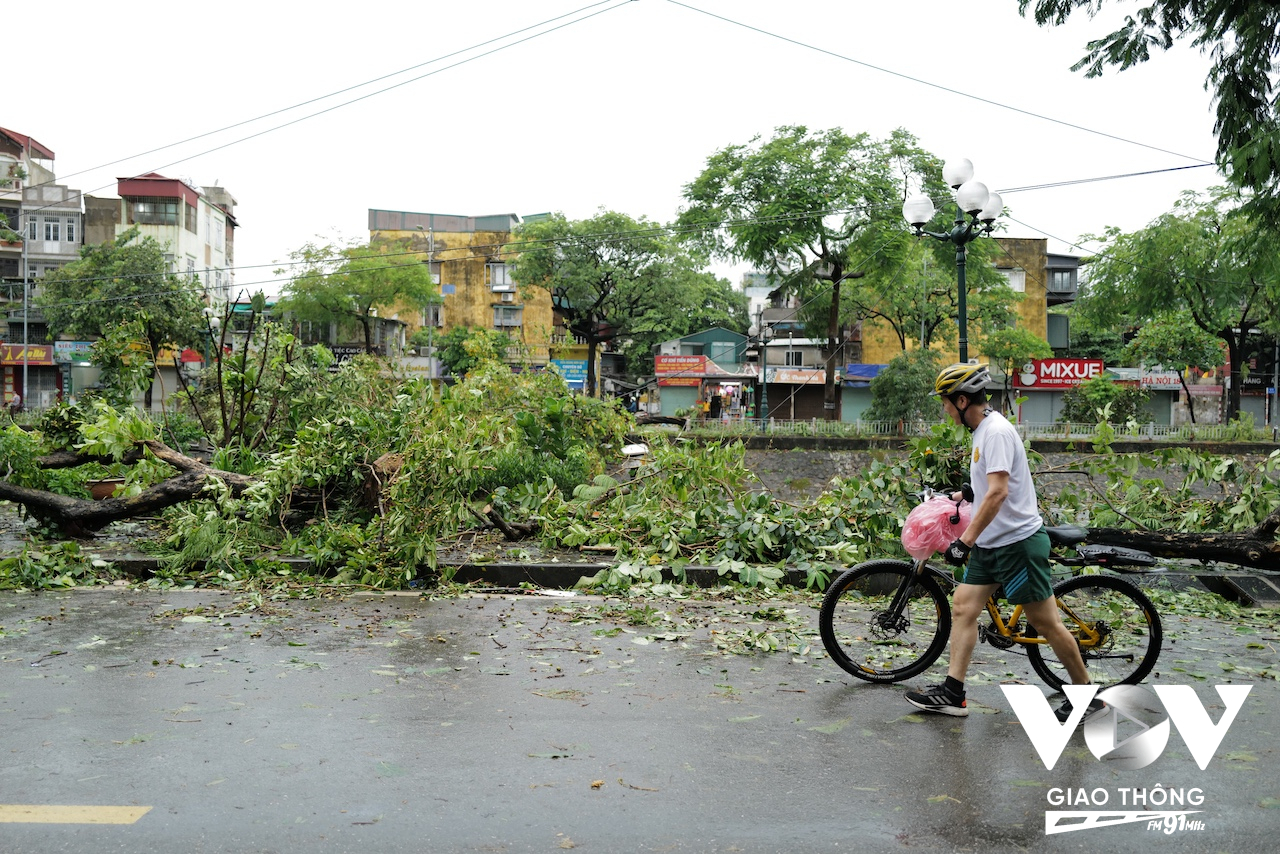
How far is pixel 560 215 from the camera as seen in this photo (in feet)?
174

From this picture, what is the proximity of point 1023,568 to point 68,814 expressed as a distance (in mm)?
4184

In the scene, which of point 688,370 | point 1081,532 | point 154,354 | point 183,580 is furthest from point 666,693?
point 688,370

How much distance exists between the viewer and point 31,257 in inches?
2128

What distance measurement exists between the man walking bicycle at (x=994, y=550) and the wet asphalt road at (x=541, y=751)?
0.35 meters

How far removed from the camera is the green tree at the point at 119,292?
145 ft

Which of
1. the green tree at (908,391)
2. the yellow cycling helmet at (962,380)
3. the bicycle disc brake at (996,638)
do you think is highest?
the green tree at (908,391)

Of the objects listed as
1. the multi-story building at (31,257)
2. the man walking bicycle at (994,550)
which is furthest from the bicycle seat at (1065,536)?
the multi-story building at (31,257)

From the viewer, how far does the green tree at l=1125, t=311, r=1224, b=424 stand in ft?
152

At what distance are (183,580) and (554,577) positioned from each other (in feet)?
11.0

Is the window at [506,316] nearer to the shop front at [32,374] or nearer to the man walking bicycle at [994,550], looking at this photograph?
the shop front at [32,374]

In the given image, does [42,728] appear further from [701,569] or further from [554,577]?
[701,569]

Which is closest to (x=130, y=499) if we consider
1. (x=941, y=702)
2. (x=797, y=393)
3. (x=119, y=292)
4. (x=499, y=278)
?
(x=941, y=702)

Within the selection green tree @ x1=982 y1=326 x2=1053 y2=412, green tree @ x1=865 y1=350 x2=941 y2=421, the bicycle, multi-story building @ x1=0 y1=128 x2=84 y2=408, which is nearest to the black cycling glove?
the bicycle

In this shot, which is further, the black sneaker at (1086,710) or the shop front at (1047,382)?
the shop front at (1047,382)
